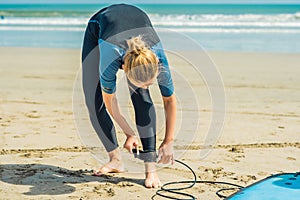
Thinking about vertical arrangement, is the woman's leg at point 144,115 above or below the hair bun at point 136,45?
below

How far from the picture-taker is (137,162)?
14.6ft

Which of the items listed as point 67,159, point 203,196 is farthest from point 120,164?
point 203,196

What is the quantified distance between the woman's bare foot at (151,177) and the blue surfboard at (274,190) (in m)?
0.92

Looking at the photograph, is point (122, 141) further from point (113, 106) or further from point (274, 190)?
point (274, 190)

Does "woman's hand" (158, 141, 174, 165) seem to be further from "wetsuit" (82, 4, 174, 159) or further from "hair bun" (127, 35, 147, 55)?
"hair bun" (127, 35, 147, 55)

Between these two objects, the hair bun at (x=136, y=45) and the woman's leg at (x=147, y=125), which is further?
the woman's leg at (x=147, y=125)

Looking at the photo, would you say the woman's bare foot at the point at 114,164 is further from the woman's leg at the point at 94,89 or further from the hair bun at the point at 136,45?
the hair bun at the point at 136,45

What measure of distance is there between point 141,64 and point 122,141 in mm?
1961

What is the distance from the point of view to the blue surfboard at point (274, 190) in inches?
116

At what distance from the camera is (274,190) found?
10.0ft

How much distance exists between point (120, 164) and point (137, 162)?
24cm

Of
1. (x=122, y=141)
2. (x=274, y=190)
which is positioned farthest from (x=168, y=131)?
(x=122, y=141)

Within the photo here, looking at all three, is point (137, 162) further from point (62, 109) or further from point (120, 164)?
point (62, 109)

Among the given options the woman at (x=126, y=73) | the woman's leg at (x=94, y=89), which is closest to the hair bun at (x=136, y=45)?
the woman at (x=126, y=73)
